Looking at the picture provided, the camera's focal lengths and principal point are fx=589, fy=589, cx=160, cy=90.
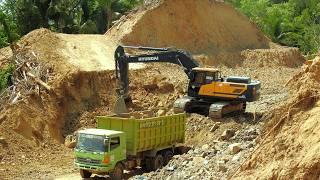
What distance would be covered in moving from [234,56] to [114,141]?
77.9 ft

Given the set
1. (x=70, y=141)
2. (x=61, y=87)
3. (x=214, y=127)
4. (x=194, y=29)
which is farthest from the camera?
(x=194, y=29)

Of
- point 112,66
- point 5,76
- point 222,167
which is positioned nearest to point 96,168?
point 222,167

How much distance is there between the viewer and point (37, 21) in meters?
Answer: 41.0

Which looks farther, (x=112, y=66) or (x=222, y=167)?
(x=112, y=66)

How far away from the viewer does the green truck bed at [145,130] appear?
65.9 feet

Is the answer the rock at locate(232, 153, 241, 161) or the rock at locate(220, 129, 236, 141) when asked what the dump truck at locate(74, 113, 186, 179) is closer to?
the rock at locate(220, 129, 236, 141)

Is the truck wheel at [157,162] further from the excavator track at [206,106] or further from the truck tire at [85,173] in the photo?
the excavator track at [206,106]

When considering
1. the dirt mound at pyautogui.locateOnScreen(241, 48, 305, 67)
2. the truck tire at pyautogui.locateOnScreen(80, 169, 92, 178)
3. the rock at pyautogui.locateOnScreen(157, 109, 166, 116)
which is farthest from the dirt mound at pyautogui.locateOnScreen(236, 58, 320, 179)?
the dirt mound at pyautogui.locateOnScreen(241, 48, 305, 67)

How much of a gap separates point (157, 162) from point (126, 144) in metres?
1.87

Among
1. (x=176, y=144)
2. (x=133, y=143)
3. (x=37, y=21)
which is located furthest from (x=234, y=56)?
(x=133, y=143)

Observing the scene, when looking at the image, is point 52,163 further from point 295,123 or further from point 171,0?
point 171,0

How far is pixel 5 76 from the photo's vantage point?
27.8m

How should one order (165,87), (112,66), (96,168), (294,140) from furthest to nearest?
(112,66) → (165,87) → (96,168) → (294,140)

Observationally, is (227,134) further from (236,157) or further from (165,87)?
(165,87)
